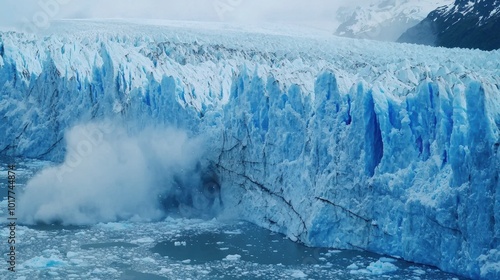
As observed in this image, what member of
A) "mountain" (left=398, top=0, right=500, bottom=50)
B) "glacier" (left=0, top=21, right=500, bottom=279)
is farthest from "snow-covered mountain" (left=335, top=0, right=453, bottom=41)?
"glacier" (left=0, top=21, right=500, bottom=279)

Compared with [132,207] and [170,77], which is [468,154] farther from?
[170,77]

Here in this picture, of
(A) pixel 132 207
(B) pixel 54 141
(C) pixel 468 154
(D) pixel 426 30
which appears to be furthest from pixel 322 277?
(D) pixel 426 30

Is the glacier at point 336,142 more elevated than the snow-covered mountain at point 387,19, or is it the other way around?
the snow-covered mountain at point 387,19

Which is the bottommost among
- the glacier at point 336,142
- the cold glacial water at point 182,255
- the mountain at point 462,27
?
the cold glacial water at point 182,255

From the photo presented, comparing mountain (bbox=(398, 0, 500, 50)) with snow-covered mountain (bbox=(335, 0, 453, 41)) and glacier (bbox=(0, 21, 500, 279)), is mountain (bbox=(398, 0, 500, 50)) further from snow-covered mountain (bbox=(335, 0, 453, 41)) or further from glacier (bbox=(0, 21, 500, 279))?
glacier (bbox=(0, 21, 500, 279))

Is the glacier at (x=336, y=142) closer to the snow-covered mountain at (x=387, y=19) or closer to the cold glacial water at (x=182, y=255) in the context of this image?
the cold glacial water at (x=182, y=255)

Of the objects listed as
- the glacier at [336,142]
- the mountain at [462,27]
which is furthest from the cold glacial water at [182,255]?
the mountain at [462,27]

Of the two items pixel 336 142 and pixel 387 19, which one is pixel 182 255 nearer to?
pixel 336 142
